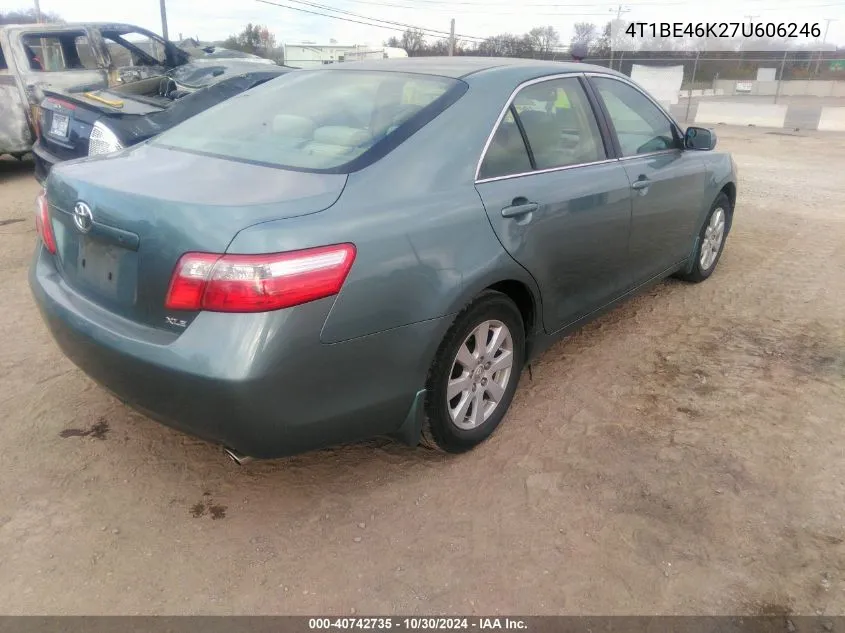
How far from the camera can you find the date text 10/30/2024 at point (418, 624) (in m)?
2.08

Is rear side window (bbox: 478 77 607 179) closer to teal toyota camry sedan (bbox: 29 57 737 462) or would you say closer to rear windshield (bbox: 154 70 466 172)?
teal toyota camry sedan (bbox: 29 57 737 462)

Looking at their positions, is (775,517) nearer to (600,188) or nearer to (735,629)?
(735,629)

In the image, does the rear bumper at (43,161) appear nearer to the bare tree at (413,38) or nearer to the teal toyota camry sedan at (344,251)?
the teal toyota camry sedan at (344,251)

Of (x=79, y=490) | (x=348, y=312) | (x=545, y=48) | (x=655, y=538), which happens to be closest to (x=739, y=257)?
(x=655, y=538)

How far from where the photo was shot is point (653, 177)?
12.3ft

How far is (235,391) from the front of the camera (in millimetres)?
2031

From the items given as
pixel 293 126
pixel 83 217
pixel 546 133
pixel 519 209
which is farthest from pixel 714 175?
pixel 83 217

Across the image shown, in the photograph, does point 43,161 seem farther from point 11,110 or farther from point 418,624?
point 418,624

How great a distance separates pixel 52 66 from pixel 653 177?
784 centimetres

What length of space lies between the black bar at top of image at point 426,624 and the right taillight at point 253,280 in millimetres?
971

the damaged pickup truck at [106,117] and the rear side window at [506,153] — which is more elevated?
the rear side window at [506,153]

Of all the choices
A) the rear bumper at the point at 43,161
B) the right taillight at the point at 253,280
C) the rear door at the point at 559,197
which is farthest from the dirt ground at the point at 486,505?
the rear bumper at the point at 43,161

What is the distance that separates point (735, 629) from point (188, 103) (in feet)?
19.6

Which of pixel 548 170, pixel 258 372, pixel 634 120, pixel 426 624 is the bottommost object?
pixel 426 624
